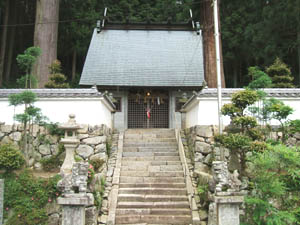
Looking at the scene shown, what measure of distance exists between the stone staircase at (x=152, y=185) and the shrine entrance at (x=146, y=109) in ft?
15.0

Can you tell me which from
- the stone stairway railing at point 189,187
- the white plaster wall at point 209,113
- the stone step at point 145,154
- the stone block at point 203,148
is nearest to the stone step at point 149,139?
the stone stairway railing at point 189,187

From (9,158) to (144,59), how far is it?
11241 millimetres

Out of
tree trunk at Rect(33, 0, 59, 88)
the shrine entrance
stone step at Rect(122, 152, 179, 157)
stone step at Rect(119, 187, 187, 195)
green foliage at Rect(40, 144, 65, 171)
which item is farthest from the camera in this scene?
the shrine entrance

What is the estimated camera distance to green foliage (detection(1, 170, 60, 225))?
6.77m

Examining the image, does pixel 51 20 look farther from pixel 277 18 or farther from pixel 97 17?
pixel 277 18

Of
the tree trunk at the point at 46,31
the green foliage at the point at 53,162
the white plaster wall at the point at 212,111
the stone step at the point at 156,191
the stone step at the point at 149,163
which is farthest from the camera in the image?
the tree trunk at the point at 46,31

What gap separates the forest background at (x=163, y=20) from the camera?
15312 mm

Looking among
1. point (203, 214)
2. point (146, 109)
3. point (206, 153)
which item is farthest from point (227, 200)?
point (146, 109)

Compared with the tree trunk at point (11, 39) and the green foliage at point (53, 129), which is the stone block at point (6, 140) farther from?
the tree trunk at point (11, 39)

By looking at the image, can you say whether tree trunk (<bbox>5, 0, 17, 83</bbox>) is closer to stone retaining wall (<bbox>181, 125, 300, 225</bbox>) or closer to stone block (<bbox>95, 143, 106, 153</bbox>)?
stone block (<bbox>95, 143, 106, 153</bbox>)

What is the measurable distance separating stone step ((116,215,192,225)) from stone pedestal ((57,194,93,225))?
5.22 ft

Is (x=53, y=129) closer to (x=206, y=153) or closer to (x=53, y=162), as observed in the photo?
(x=53, y=162)

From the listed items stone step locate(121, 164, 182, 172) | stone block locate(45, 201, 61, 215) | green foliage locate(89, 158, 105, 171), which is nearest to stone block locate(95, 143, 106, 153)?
green foliage locate(89, 158, 105, 171)

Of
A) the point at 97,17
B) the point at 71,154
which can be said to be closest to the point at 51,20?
the point at 97,17
